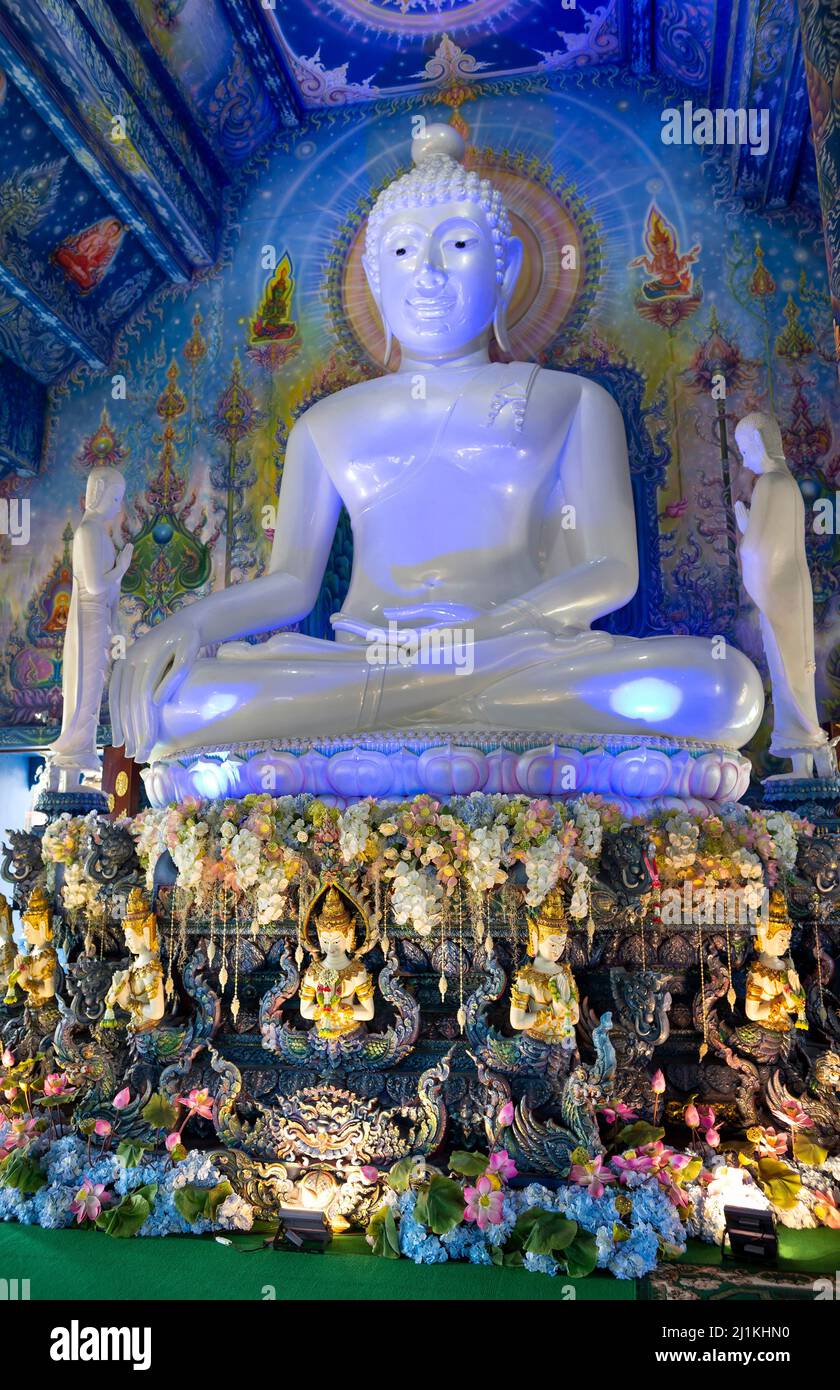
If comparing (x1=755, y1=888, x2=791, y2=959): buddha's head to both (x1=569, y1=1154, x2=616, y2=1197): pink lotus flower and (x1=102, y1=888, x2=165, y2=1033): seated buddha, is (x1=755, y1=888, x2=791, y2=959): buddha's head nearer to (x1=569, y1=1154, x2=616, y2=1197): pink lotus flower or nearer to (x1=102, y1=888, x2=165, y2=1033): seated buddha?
(x1=569, y1=1154, x2=616, y2=1197): pink lotus flower

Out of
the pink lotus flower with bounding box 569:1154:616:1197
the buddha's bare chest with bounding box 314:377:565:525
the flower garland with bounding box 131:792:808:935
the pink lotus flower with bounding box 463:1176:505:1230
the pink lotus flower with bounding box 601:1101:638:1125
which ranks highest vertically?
the buddha's bare chest with bounding box 314:377:565:525

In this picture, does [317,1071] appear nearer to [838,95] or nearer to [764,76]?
[838,95]

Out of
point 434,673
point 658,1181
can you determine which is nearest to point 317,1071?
point 658,1181

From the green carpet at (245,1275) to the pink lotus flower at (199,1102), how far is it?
32cm

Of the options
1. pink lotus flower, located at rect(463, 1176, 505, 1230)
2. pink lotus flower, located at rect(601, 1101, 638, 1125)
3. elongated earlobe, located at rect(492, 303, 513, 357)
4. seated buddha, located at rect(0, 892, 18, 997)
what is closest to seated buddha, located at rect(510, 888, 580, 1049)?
pink lotus flower, located at rect(601, 1101, 638, 1125)

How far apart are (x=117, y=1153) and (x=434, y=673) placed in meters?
1.58

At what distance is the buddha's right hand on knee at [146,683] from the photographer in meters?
3.25

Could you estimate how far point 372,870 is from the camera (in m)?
2.66

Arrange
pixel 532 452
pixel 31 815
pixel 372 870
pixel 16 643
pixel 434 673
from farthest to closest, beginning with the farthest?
pixel 16 643
pixel 31 815
pixel 532 452
pixel 434 673
pixel 372 870

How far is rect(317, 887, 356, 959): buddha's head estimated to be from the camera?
2.61 m

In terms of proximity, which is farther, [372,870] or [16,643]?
[16,643]

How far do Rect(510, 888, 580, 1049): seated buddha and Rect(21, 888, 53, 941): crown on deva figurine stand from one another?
147cm

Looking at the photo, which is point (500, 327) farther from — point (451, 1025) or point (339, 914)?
point (451, 1025)

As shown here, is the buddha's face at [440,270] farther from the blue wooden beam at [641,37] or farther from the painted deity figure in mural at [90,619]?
the blue wooden beam at [641,37]
